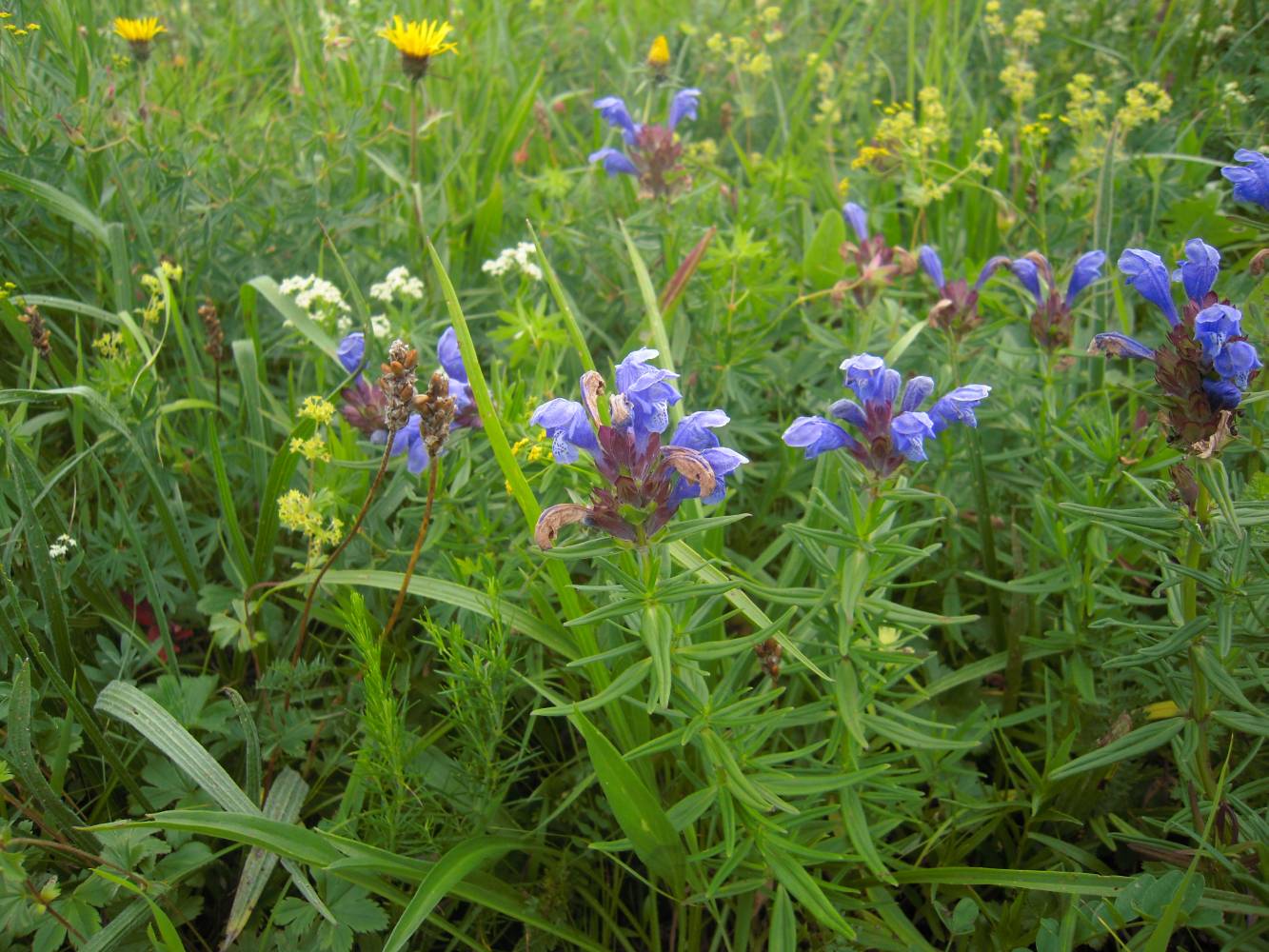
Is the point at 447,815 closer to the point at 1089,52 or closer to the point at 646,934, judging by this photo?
the point at 646,934

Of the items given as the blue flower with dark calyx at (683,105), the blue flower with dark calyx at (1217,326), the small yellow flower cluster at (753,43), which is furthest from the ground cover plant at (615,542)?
the small yellow flower cluster at (753,43)

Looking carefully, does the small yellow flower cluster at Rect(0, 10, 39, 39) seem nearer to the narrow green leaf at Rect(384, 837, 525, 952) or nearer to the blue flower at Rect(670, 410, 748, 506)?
the blue flower at Rect(670, 410, 748, 506)

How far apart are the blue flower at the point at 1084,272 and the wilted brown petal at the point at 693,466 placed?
4.52 feet

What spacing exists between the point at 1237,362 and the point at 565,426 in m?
1.20

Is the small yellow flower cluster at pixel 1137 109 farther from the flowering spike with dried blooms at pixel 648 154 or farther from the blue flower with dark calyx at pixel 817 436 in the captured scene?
the blue flower with dark calyx at pixel 817 436

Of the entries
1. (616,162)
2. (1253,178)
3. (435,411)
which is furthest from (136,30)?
(1253,178)

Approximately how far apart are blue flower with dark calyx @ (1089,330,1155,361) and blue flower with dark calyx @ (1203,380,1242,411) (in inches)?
6.4

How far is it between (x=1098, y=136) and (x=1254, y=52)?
Answer: 580 mm

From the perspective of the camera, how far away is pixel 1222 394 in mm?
1787

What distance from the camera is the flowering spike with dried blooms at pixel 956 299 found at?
2678mm

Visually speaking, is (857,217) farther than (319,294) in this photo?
Yes

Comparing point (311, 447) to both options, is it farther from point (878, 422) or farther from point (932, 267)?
point (932, 267)

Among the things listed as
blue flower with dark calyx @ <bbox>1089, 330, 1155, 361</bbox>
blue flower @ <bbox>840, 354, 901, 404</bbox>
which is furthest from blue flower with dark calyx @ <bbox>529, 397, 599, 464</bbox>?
blue flower with dark calyx @ <bbox>1089, 330, 1155, 361</bbox>

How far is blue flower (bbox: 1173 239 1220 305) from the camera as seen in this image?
185 cm
